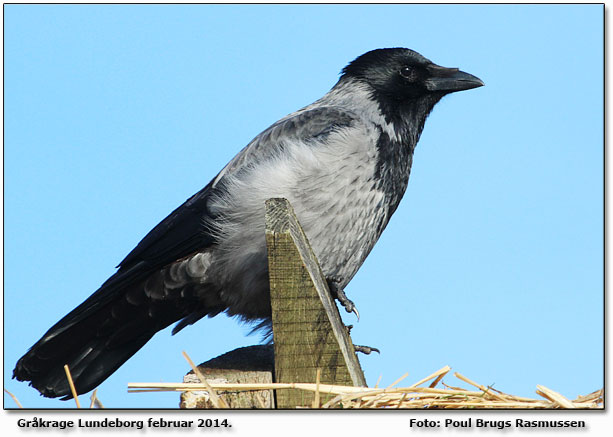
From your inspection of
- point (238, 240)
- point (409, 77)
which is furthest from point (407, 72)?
point (238, 240)

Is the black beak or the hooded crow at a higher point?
the black beak

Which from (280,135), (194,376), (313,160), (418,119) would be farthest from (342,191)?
(194,376)

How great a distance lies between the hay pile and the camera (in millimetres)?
2820

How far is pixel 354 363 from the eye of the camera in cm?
306

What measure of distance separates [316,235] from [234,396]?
1424mm

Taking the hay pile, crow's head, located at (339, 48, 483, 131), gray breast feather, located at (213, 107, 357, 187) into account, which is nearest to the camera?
the hay pile

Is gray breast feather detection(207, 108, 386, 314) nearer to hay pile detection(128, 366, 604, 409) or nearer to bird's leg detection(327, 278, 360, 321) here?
bird's leg detection(327, 278, 360, 321)

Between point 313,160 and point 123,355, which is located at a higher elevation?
point 313,160

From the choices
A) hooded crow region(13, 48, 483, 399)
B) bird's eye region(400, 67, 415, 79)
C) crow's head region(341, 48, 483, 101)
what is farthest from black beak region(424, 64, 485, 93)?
hooded crow region(13, 48, 483, 399)

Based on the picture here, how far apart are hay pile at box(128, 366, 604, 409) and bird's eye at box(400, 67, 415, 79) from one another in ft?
8.57

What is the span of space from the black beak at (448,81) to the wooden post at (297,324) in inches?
106

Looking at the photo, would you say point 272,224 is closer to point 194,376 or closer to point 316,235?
point 194,376
